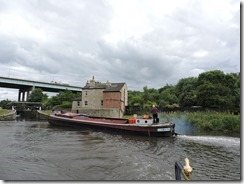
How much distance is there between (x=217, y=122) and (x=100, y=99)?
23.1 metres

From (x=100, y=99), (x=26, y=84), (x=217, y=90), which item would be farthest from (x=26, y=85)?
(x=217, y=90)

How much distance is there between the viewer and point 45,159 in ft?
26.4

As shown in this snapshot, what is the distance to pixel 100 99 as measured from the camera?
120ft

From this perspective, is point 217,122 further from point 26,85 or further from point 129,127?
point 26,85

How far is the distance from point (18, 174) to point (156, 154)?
17.6 feet

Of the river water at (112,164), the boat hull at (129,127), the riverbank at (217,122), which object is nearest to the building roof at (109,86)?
the boat hull at (129,127)

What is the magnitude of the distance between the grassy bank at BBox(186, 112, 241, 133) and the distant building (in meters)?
17.4

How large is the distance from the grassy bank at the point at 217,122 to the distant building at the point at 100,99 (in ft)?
56.9

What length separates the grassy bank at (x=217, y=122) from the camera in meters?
15.0

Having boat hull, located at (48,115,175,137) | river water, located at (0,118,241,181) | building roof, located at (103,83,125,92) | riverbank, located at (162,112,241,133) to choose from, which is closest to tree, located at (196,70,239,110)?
building roof, located at (103,83,125,92)

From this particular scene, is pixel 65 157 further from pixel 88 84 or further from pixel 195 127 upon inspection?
pixel 88 84

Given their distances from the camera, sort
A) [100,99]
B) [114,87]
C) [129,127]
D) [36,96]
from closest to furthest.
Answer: [129,127] < [100,99] < [114,87] < [36,96]

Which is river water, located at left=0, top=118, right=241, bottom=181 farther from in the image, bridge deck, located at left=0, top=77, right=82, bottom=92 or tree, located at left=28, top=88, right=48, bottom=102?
bridge deck, located at left=0, top=77, right=82, bottom=92

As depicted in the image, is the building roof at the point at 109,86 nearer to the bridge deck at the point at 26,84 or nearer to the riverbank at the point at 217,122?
the riverbank at the point at 217,122
